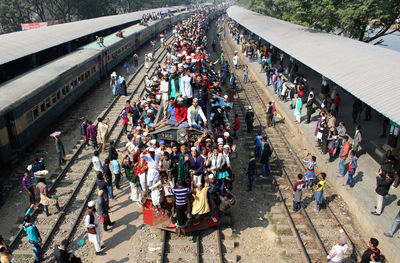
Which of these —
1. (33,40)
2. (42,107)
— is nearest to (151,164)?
(42,107)

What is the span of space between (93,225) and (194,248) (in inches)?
120

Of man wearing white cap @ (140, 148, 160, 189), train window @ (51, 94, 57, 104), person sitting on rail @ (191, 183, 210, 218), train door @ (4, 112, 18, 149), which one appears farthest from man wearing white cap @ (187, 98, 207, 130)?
train window @ (51, 94, 57, 104)

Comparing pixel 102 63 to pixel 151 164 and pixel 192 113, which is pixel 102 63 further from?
pixel 151 164

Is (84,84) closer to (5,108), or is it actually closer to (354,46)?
(5,108)

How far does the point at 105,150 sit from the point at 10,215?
17.4 ft

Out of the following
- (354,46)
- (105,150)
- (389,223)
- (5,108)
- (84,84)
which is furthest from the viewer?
(84,84)

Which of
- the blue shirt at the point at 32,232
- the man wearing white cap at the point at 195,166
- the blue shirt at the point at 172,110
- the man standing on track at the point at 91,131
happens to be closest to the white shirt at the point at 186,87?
the blue shirt at the point at 172,110

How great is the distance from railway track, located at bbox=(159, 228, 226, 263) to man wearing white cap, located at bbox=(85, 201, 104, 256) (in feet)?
6.23

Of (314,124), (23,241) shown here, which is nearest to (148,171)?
(23,241)

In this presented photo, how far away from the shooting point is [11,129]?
13477 mm

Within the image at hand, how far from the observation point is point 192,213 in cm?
929

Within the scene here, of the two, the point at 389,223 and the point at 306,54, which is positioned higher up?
the point at 306,54

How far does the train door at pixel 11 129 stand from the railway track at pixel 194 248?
8.11 meters

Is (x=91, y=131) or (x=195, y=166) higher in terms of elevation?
(x=195, y=166)
